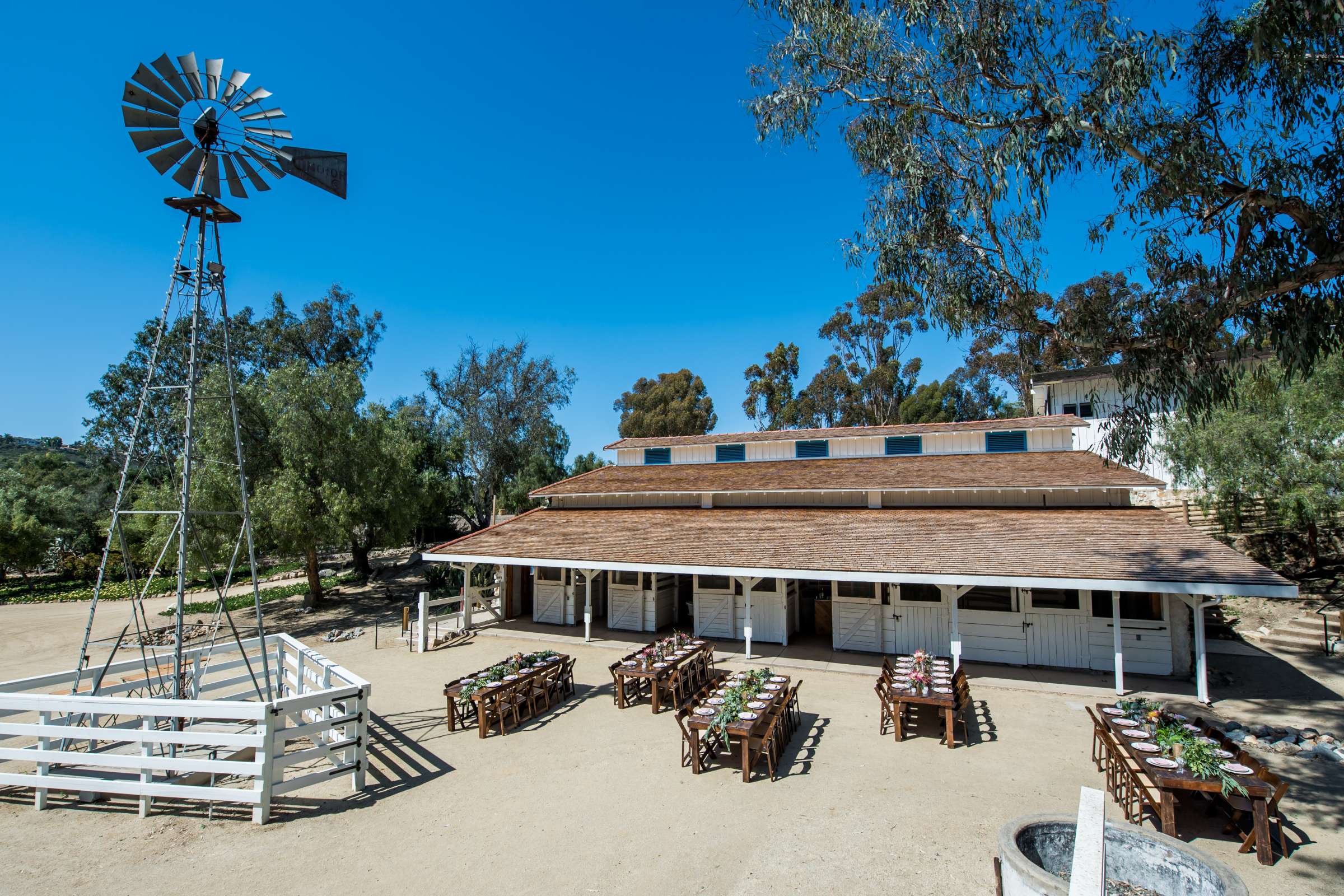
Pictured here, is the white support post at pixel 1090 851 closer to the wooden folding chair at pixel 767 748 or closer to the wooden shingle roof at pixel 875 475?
the wooden folding chair at pixel 767 748

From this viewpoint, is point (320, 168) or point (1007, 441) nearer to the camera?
point (320, 168)

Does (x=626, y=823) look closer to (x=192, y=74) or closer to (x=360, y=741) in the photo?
(x=360, y=741)

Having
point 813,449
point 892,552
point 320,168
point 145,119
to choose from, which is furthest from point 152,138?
point 813,449

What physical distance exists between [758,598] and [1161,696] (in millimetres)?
7767

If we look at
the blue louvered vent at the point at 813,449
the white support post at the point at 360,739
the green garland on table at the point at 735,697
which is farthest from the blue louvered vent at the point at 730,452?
the white support post at the point at 360,739

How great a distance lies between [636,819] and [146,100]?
1028 centimetres

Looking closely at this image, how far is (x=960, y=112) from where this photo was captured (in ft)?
31.0

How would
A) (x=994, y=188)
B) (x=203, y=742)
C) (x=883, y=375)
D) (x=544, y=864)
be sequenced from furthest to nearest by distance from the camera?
(x=883, y=375) < (x=994, y=188) < (x=203, y=742) < (x=544, y=864)

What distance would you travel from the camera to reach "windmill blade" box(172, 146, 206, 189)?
8055 millimetres

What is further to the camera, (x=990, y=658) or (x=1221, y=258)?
(x=990, y=658)

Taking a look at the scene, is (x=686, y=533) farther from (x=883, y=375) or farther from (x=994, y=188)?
(x=883, y=375)

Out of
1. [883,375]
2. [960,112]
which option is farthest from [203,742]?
[883,375]

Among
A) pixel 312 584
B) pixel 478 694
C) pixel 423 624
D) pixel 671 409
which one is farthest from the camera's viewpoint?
pixel 671 409

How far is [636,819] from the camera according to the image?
7.03 metres
